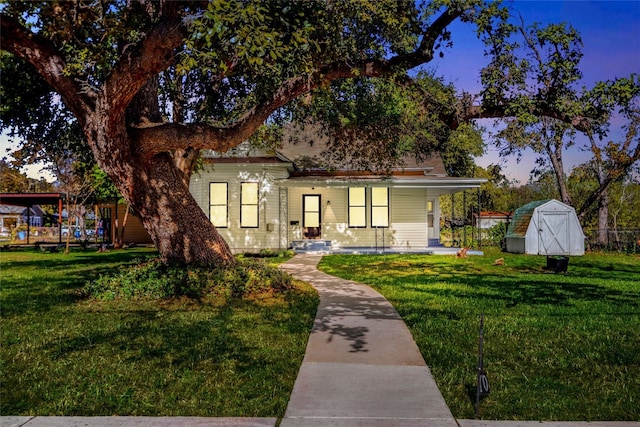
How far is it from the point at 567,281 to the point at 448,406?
946cm

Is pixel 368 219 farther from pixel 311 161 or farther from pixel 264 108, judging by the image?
pixel 264 108

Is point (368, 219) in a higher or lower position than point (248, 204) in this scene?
lower

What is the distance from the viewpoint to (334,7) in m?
8.59

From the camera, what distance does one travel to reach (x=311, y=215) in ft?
71.1

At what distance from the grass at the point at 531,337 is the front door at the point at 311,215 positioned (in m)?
8.36

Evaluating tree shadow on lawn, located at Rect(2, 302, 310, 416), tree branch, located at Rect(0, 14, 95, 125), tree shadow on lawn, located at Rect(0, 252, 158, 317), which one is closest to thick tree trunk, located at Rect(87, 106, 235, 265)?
tree branch, located at Rect(0, 14, 95, 125)

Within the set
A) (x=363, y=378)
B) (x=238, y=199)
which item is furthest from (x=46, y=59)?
(x=238, y=199)

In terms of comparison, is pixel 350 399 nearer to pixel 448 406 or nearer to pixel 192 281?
pixel 448 406

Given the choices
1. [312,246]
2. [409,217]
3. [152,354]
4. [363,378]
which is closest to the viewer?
[363,378]

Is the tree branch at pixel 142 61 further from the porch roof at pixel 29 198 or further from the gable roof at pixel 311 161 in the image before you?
the porch roof at pixel 29 198

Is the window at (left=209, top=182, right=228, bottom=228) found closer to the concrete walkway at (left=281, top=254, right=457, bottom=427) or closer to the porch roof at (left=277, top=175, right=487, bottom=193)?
the porch roof at (left=277, top=175, right=487, bottom=193)

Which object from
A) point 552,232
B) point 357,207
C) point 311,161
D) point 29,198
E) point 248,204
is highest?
point 311,161

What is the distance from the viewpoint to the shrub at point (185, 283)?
350 inches

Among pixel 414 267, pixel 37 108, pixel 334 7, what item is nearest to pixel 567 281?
pixel 414 267
